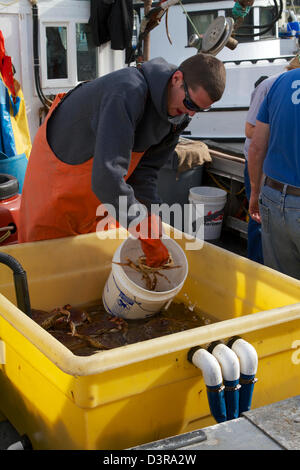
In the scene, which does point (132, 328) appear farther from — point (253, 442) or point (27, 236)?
point (253, 442)

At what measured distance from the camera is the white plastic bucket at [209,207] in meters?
5.74

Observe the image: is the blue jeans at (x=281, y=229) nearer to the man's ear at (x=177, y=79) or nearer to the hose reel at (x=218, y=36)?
the man's ear at (x=177, y=79)

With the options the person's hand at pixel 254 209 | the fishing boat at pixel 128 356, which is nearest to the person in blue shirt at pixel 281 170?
the person's hand at pixel 254 209

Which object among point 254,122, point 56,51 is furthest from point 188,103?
point 56,51

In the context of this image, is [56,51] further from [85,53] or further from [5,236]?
[5,236]

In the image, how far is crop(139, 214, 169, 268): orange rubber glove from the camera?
2.71m

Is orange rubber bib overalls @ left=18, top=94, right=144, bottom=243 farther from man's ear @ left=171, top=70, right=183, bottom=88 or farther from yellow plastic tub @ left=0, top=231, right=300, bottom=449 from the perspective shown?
yellow plastic tub @ left=0, top=231, right=300, bottom=449

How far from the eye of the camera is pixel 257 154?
3.35 m

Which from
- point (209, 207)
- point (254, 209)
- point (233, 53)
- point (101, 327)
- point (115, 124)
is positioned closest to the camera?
point (115, 124)

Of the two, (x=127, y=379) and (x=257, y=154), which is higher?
(x=257, y=154)

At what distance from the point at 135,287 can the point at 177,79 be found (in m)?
0.99

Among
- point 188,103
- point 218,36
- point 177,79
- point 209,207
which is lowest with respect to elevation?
point 209,207

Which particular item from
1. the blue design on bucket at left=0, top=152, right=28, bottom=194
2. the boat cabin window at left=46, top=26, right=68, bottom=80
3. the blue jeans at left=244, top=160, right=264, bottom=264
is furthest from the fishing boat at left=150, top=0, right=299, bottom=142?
the blue design on bucket at left=0, top=152, right=28, bottom=194

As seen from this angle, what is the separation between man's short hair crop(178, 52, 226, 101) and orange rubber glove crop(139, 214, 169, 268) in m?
0.68
